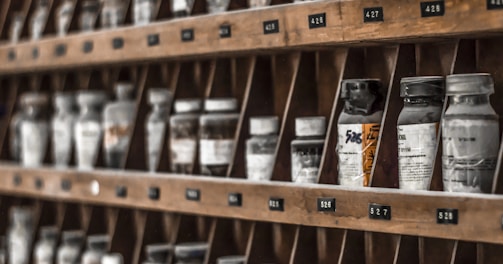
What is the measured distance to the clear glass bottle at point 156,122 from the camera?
2.30 metres

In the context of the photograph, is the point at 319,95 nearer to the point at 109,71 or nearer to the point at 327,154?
the point at 327,154

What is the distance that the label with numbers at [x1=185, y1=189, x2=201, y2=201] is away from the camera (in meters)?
2.08

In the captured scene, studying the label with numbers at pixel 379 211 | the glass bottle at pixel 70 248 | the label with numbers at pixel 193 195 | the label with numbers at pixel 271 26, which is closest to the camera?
the label with numbers at pixel 379 211

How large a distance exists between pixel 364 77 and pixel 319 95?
131 millimetres

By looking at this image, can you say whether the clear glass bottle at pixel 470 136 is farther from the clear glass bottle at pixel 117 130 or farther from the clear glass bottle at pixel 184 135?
the clear glass bottle at pixel 117 130

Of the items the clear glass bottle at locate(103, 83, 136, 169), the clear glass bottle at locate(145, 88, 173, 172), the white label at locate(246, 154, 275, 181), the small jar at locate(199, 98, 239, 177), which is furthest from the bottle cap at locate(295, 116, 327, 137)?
the clear glass bottle at locate(103, 83, 136, 169)

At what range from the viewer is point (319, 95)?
202 centimetres

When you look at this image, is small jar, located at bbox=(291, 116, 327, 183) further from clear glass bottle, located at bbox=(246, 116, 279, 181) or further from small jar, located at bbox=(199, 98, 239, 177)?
small jar, located at bbox=(199, 98, 239, 177)

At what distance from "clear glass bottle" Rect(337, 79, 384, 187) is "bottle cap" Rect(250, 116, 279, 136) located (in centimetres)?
24

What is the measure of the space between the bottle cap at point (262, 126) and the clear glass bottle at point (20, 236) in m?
1.08

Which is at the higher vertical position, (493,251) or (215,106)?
(215,106)

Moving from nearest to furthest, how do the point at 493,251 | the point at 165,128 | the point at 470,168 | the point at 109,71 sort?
the point at 470,168, the point at 493,251, the point at 165,128, the point at 109,71

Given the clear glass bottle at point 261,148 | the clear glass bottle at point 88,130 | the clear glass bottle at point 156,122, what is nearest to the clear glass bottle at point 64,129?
the clear glass bottle at point 88,130

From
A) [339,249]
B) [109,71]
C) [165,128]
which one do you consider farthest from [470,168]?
[109,71]
